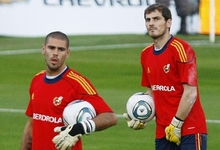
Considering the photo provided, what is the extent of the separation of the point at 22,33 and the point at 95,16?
2265mm

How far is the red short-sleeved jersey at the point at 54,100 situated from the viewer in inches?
304

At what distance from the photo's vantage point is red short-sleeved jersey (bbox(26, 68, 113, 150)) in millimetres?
7711

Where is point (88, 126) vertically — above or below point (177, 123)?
above

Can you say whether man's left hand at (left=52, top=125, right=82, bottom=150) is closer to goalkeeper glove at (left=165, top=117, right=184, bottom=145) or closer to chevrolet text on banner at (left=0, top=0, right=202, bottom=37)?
→ goalkeeper glove at (left=165, top=117, right=184, bottom=145)

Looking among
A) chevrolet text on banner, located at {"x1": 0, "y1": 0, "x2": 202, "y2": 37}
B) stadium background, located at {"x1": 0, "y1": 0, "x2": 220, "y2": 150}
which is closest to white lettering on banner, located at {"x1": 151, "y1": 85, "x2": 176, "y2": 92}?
stadium background, located at {"x1": 0, "y1": 0, "x2": 220, "y2": 150}

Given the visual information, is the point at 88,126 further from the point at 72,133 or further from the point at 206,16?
the point at 206,16

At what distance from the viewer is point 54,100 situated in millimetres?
7773

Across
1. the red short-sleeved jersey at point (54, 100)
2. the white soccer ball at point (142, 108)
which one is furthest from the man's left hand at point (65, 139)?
the white soccer ball at point (142, 108)

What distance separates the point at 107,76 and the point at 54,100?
44.3ft

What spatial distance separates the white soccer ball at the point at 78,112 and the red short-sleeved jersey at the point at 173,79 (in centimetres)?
170

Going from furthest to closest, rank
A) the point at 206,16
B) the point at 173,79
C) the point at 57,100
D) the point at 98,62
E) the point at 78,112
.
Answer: the point at 206,16
the point at 98,62
the point at 173,79
the point at 57,100
the point at 78,112

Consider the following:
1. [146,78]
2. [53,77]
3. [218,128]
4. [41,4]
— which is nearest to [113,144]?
[218,128]

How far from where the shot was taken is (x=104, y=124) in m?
7.50

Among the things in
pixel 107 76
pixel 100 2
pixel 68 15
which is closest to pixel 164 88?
pixel 107 76
